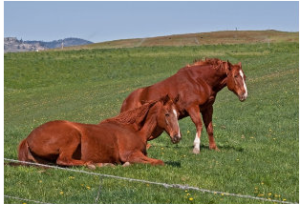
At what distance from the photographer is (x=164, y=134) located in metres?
20.8

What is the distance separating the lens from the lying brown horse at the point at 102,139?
1170 centimetres

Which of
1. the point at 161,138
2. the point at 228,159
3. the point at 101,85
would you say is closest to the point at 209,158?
the point at 228,159

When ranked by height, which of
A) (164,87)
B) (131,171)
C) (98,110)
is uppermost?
(164,87)

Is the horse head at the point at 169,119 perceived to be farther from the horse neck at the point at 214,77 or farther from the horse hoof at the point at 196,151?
the horse neck at the point at 214,77

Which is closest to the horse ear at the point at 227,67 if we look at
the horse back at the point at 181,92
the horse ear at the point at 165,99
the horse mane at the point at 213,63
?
the horse mane at the point at 213,63

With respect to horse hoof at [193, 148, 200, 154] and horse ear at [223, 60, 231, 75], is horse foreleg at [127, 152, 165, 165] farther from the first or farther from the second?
horse ear at [223, 60, 231, 75]

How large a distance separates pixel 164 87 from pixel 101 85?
38.5 meters

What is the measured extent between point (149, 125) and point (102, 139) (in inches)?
48.1

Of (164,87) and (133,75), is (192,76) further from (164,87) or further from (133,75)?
(133,75)

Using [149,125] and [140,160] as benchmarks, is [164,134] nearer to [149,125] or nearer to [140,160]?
[149,125]

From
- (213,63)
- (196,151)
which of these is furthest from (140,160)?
(213,63)

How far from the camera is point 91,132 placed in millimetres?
12211

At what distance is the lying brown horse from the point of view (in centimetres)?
1170

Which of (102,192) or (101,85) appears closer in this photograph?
(102,192)
